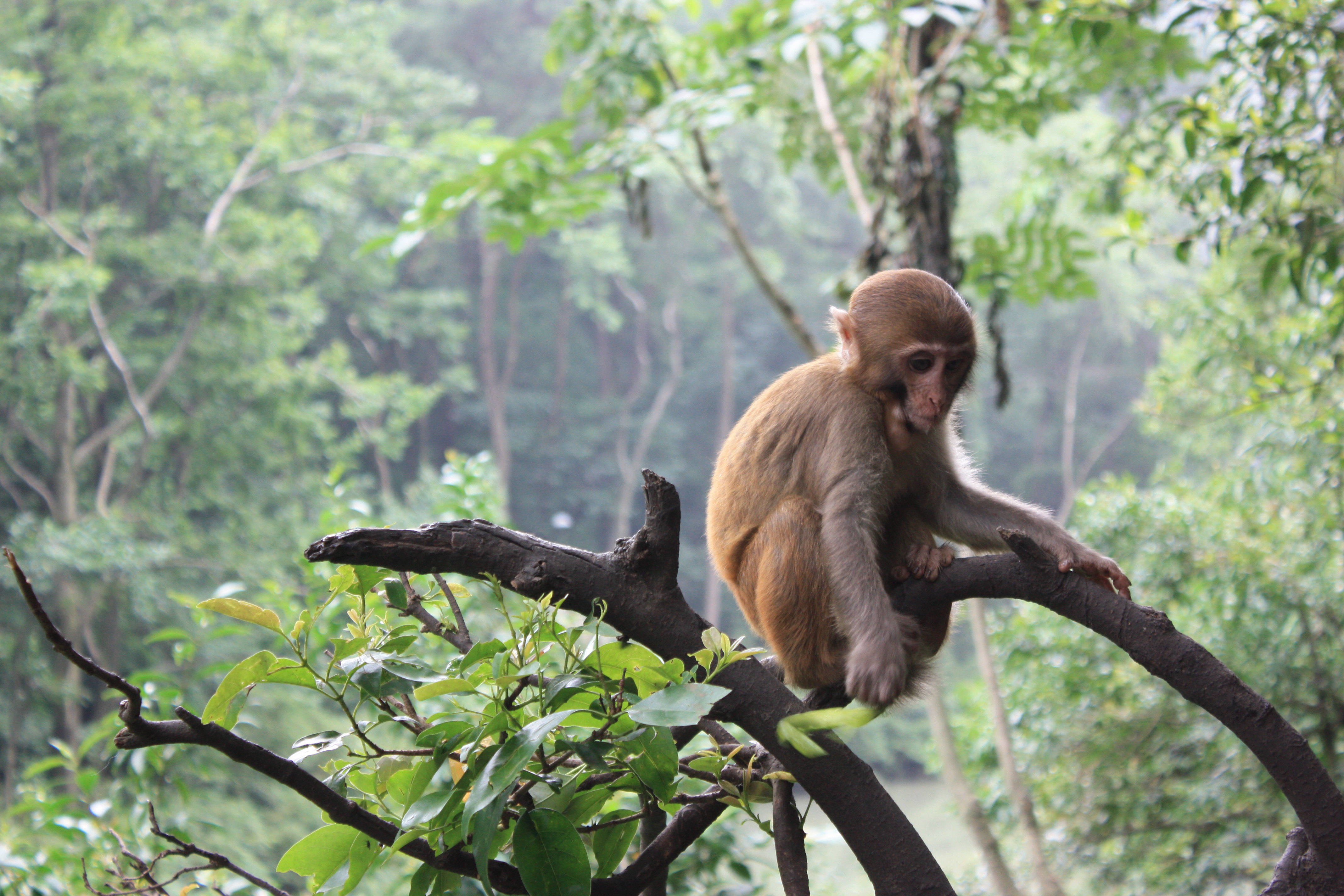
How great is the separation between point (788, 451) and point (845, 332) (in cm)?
25

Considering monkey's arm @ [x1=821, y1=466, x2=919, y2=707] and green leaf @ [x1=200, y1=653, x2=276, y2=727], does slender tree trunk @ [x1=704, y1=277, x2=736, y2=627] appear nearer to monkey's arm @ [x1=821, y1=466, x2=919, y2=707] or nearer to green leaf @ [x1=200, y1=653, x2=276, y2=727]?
monkey's arm @ [x1=821, y1=466, x2=919, y2=707]

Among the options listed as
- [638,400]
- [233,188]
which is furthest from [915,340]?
[638,400]

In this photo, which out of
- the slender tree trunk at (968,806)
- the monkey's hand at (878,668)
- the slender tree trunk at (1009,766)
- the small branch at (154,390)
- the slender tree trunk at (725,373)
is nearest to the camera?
the monkey's hand at (878,668)

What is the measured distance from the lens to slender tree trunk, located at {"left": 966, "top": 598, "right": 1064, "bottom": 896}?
10.9 ft

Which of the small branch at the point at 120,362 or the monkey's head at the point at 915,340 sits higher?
the small branch at the point at 120,362

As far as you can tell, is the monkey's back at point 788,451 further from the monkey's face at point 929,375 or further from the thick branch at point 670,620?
the thick branch at point 670,620

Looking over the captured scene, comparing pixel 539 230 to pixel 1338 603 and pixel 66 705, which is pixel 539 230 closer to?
pixel 1338 603

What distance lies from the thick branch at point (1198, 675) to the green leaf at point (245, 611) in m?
0.77

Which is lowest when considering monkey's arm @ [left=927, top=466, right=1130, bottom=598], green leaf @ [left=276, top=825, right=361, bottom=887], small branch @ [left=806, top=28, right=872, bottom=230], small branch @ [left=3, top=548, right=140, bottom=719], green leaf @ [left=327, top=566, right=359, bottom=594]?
green leaf @ [left=276, top=825, right=361, bottom=887]

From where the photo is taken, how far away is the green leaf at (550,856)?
0.91m

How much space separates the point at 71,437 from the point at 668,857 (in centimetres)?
1059

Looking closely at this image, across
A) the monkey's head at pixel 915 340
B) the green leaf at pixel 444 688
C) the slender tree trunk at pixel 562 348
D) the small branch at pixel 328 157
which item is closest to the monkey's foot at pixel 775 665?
the monkey's head at pixel 915 340

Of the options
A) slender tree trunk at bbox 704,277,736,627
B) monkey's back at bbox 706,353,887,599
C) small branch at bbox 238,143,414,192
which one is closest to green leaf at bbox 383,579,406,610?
monkey's back at bbox 706,353,887,599

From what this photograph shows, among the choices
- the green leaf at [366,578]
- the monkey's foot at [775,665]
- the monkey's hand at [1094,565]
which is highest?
the monkey's hand at [1094,565]
